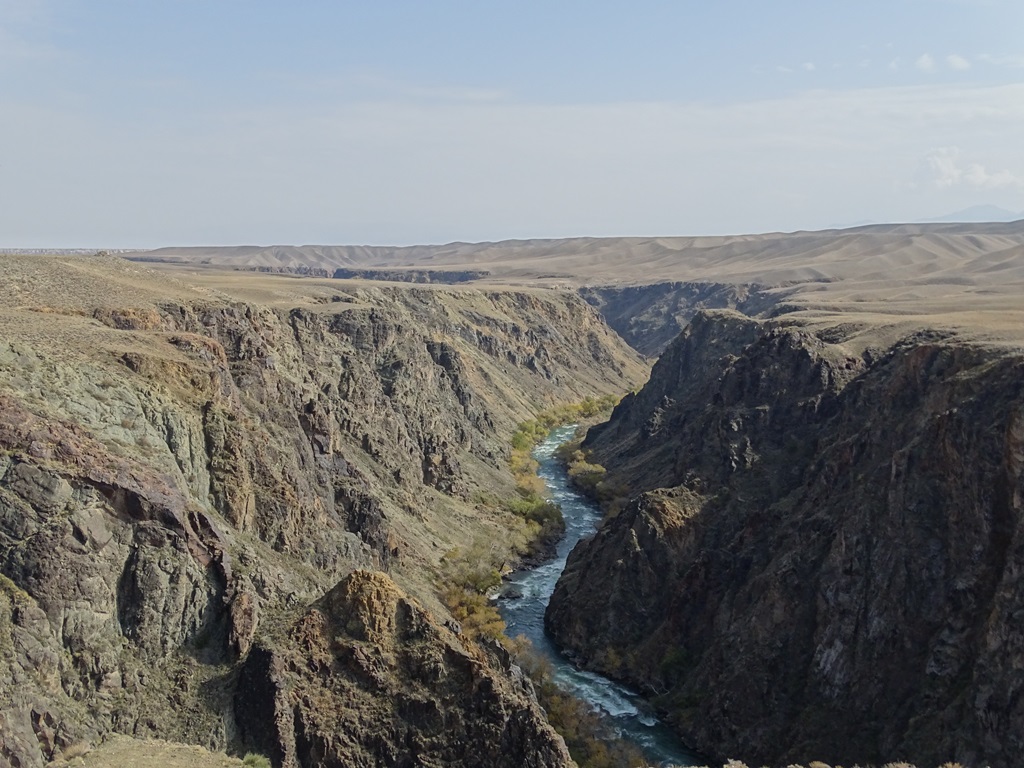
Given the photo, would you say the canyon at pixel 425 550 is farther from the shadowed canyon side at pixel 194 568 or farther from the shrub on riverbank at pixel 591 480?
the shrub on riverbank at pixel 591 480

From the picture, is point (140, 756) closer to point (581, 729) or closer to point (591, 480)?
point (581, 729)

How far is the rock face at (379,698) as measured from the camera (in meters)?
42.2

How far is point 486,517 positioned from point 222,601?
182 ft

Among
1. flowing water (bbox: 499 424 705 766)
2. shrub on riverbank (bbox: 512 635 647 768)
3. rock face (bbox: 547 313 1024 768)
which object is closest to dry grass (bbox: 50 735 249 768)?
shrub on riverbank (bbox: 512 635 647 768)

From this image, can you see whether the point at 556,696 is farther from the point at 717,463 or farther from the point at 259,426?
the point at 717,463

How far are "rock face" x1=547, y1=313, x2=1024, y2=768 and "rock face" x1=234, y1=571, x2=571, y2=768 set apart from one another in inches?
786

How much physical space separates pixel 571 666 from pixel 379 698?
2802 cm

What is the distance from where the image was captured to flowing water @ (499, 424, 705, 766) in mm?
59625

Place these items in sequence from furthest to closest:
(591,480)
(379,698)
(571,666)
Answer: (591,480), (571,666), (379,698)

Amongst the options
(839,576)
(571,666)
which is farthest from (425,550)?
(839,576)

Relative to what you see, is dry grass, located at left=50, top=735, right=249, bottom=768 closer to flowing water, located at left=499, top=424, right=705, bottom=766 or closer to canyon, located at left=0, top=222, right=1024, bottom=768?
canyon, located at left=0, top=222, right=1024, bottom=768

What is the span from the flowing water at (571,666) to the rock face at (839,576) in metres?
1.33

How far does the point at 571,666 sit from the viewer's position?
229ft

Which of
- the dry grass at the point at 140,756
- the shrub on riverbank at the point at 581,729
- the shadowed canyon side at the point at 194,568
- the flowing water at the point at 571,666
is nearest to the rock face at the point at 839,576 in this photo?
the flowing water at the point at 571,666
